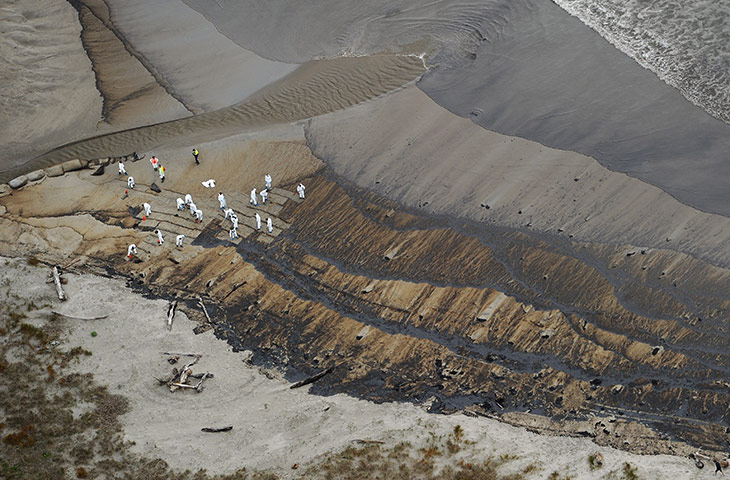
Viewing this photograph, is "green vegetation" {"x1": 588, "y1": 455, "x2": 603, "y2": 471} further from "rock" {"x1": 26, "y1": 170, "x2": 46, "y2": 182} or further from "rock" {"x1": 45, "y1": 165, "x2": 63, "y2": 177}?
"rock" {"x1": 26, "y1": 170, "x2": 46, "y2": 182}

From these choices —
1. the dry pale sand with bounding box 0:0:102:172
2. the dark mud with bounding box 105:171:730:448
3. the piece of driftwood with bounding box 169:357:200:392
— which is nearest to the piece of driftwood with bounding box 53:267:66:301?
the dark mud with bounding box 105:171:730:448

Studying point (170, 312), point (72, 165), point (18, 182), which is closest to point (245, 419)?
point (170, 312)

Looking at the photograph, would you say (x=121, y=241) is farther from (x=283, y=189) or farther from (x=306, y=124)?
(x=306, y=124)

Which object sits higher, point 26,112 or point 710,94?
point 710,94

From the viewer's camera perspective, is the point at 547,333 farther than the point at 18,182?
No

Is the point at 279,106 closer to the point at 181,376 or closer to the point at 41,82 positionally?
the point at 41,82

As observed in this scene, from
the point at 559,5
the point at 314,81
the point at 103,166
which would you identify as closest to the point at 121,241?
the point at 103,166
